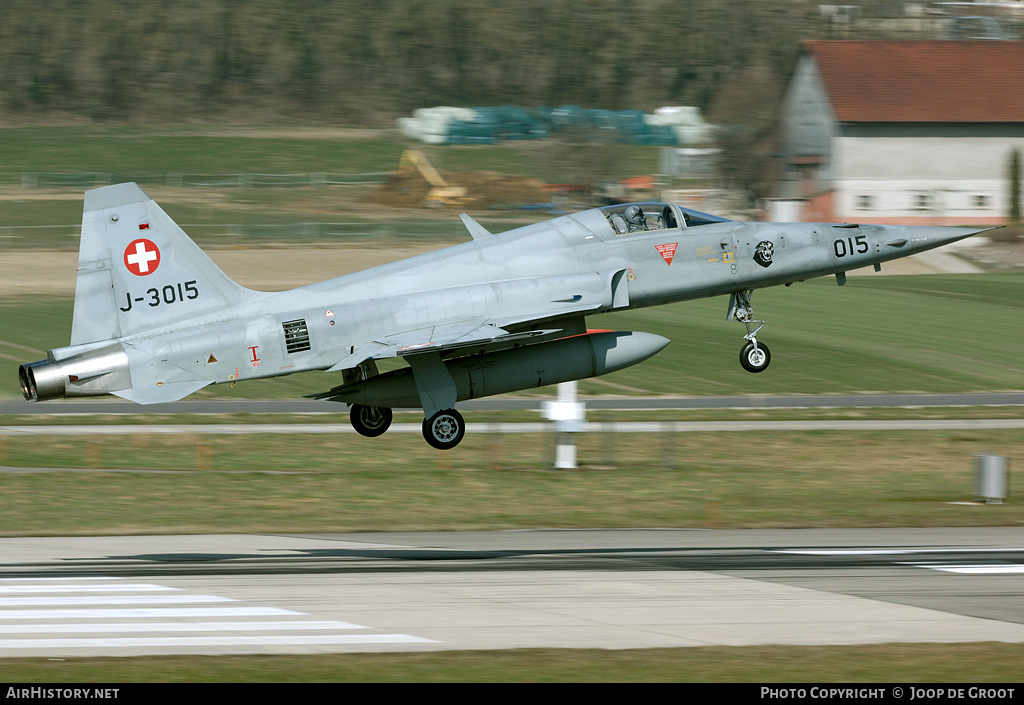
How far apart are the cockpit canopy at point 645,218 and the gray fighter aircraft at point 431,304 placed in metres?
0.03

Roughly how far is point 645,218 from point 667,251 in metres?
0.80

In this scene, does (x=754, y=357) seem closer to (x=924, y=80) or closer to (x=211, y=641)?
(x=211, y=641)

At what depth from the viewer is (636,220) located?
83.1ft

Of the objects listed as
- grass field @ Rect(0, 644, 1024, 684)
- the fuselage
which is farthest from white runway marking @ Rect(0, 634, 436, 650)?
the fuselage

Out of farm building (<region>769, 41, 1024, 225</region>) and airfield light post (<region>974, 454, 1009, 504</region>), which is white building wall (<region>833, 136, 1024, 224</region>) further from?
airfield light post (<region>974, 454, 1009, 504</region>)

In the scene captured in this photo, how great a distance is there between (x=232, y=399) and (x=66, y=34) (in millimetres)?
117197

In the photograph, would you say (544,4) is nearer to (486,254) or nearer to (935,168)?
(935,168)

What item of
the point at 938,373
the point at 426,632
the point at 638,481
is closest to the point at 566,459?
the point at 638,481

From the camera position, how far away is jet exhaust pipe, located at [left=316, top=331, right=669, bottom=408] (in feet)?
79.5

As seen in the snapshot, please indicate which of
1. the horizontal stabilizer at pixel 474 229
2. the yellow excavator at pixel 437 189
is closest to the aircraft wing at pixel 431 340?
the horizontal stabilizer at pixel 474 229

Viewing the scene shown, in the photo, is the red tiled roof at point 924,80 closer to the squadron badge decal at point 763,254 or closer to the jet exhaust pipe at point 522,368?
the squadron badge decal at point 763,254

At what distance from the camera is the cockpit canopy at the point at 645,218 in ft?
83.0

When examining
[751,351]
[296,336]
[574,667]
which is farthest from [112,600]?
[751,351]

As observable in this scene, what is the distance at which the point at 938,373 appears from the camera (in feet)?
209
